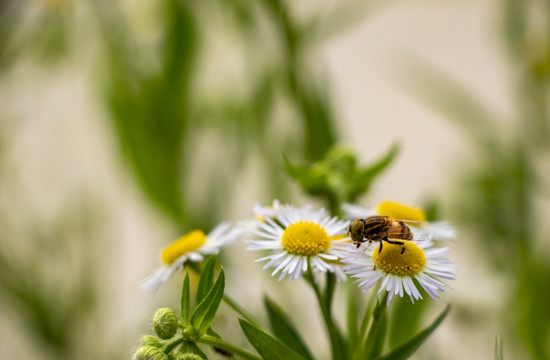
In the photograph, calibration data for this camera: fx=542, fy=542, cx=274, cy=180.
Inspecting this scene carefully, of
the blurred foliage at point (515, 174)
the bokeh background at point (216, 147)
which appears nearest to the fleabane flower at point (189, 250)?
the bokeh background at point (216, 147)

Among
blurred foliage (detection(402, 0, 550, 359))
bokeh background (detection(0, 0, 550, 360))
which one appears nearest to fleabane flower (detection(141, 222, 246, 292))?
bokeh background (detection(0, 0, 550, 360))

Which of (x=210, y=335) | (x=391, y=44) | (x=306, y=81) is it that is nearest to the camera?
(x=210, y=335)

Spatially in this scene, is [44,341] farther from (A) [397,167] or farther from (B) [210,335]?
(A) [397,167]

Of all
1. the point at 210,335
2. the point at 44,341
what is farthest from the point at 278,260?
the point at 44,341

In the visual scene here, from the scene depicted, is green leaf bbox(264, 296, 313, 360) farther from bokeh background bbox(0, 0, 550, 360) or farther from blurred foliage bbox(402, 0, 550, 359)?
blurred foliage bbox(402, 0, 550, 359)

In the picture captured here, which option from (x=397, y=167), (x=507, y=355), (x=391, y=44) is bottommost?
(x=507, y=355)

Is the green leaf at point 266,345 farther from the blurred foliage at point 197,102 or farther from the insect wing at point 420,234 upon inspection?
the blurred foliage at point 197,102

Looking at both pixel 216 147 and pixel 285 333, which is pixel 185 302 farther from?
pixel 216 147

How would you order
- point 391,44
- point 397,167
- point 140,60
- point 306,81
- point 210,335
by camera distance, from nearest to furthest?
point 210,335
point 306,81
point 140,60
point 397,167
point 391,44
